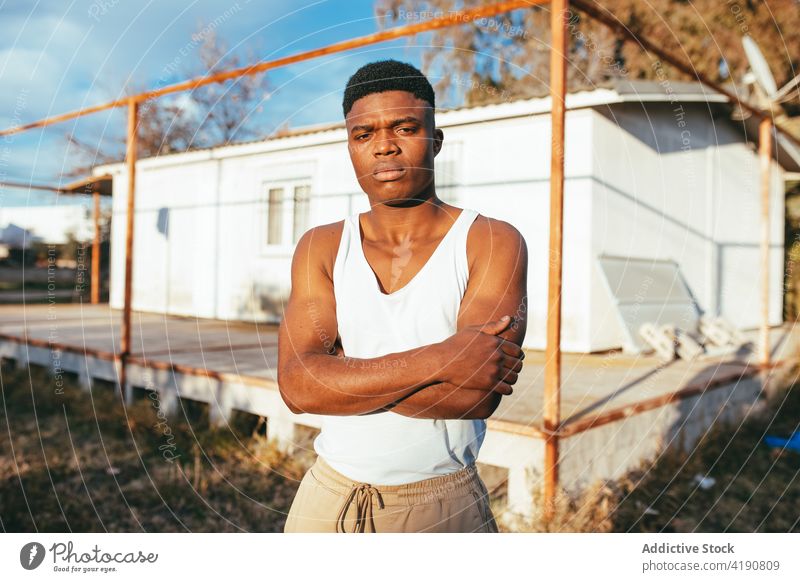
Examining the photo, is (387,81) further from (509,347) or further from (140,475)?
(140,475)

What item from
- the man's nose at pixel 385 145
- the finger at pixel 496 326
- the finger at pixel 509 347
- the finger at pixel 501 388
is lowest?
the finger at pixel 501 388

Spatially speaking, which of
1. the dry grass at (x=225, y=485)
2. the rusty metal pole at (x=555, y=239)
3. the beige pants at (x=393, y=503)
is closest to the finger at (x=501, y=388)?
the beige pants at (x=393, y=503)

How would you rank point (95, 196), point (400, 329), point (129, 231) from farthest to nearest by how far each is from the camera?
point (95, 196), point (129, 231), point (400, 329)

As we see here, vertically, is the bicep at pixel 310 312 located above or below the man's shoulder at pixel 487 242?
below

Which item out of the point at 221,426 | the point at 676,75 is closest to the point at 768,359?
the point at 221,426

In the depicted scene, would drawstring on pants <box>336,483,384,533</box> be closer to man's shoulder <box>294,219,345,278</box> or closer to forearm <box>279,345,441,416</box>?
forearm <box>279,345,441,416</box>

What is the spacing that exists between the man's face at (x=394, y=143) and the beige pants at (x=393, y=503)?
66 cm

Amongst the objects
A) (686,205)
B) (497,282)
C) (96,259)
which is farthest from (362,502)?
(96,259)

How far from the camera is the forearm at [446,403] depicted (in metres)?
1.38

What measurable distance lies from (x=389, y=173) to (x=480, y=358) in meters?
0.44

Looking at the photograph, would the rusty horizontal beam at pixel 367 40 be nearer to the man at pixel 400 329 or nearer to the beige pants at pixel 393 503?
the man at pixel 400 329

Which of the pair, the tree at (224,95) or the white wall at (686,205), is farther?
the white wall at (686,205)

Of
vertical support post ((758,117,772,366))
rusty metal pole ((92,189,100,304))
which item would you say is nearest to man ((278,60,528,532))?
vertical support post ((758,117,772,366))

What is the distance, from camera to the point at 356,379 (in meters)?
1.39
